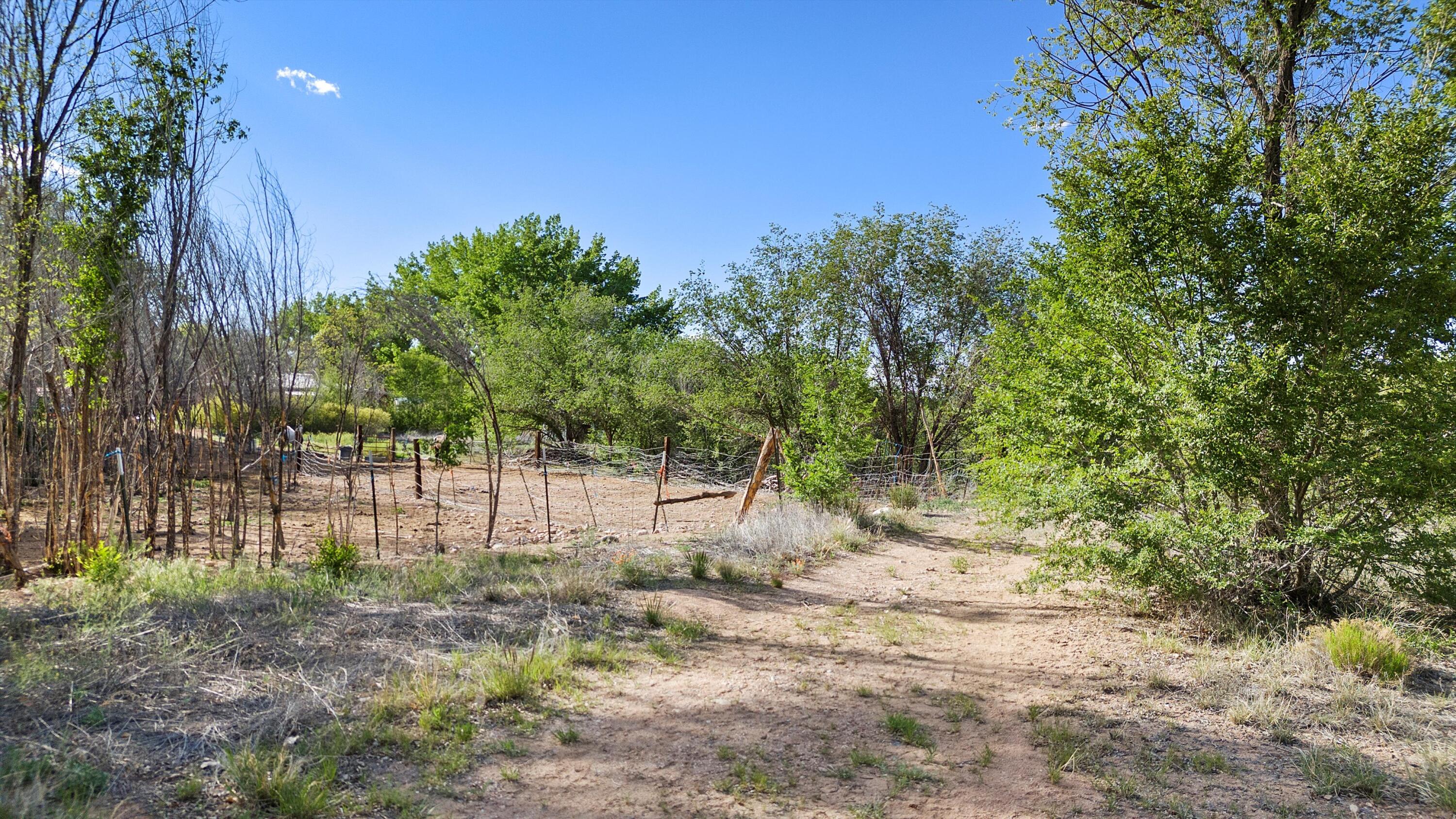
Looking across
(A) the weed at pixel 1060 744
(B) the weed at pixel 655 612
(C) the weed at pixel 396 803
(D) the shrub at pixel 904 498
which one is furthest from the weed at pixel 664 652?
(D) the shrub at pixel 904 498

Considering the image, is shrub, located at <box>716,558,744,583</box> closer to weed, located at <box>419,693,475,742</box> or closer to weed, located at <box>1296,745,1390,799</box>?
weed, located at <box>419,693,475,742</box>

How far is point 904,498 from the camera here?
42.9ft

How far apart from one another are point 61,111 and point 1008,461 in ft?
29.2

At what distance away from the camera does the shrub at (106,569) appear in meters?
5.84

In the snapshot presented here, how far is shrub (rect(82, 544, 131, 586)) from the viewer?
5844mm

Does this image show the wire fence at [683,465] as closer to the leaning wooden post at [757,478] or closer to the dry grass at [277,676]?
the leaning wooden post at [757,478]

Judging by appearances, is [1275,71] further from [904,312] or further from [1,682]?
[904,312]

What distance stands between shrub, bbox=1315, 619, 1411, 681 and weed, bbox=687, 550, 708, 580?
5.09 m

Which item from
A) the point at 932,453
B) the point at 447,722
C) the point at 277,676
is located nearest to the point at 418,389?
the point at 932,453

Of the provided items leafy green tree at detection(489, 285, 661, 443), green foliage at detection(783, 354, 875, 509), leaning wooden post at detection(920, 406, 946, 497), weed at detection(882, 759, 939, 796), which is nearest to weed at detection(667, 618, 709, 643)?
weed at detection(882, 759, 939, 796)

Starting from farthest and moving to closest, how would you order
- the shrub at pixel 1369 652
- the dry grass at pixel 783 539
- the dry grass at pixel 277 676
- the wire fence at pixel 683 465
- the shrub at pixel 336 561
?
the wire fence at pixel 683 465 → the dry grass at pixel 783 539 → the shrub at pixel 336 561 → the shrub at pixel 1369 652 → the dry grass at pixel 277 676

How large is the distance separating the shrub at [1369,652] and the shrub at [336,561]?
7515 mm

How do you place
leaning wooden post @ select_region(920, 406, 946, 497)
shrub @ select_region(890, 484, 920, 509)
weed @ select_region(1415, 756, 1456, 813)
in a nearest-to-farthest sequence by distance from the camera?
weed @ select_region(1415, 756, 1456, 813), shrub @ select_region(890, 484, 920, 509), leaning wooden post @ select_region(920, 406, 946, 497)

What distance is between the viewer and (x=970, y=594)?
7.65 metres
